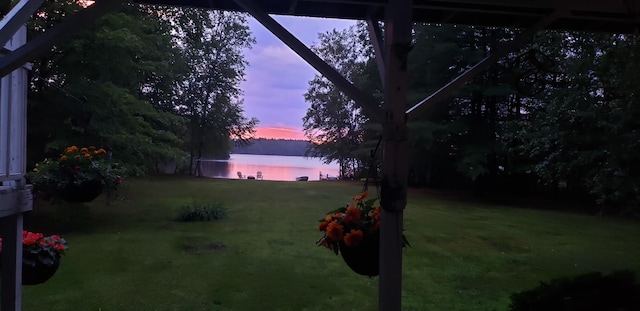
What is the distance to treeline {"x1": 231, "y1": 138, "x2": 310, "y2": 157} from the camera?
1983 centimetres

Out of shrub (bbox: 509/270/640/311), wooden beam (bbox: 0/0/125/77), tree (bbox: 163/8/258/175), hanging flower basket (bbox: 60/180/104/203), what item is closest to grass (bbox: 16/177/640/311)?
hanging flower basket (bbox: 60/180/104/203)

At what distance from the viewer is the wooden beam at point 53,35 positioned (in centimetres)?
170

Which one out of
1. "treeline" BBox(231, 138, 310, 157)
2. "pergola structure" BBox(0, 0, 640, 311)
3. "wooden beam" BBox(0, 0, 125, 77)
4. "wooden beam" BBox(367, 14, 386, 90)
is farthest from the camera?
"treeline" BBox(231, 138, 310, 157)

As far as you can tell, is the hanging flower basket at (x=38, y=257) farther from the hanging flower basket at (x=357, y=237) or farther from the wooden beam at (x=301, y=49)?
the wooden beam at (x=301, y=49)

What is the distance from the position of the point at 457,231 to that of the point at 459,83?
590 cm

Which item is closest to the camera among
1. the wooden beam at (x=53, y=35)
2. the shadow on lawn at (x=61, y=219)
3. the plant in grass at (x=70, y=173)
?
the wooden beam at (x=53, y=35)

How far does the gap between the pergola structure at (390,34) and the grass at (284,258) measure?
6.56 feet

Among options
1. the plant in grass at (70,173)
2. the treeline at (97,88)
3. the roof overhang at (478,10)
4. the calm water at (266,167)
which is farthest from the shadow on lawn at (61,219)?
the calm water at (266,167)

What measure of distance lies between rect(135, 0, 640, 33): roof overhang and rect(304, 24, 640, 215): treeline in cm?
29

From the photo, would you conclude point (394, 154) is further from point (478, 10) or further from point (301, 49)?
point (478, 10)

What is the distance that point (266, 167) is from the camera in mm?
21203

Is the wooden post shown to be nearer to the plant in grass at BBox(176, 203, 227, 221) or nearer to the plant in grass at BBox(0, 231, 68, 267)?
the plant in grass at BBox(0, 231, 68, 267)

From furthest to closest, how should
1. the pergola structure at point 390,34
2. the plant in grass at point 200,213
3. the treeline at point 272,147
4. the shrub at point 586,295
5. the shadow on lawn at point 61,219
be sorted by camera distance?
the treeline at point 272,147
the plant in grass at point 200,213
the shadow on lawn at point 61,219
the pergola structure at point 390,34
the shrub at point 586,295

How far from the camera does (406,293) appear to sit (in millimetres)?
4414
